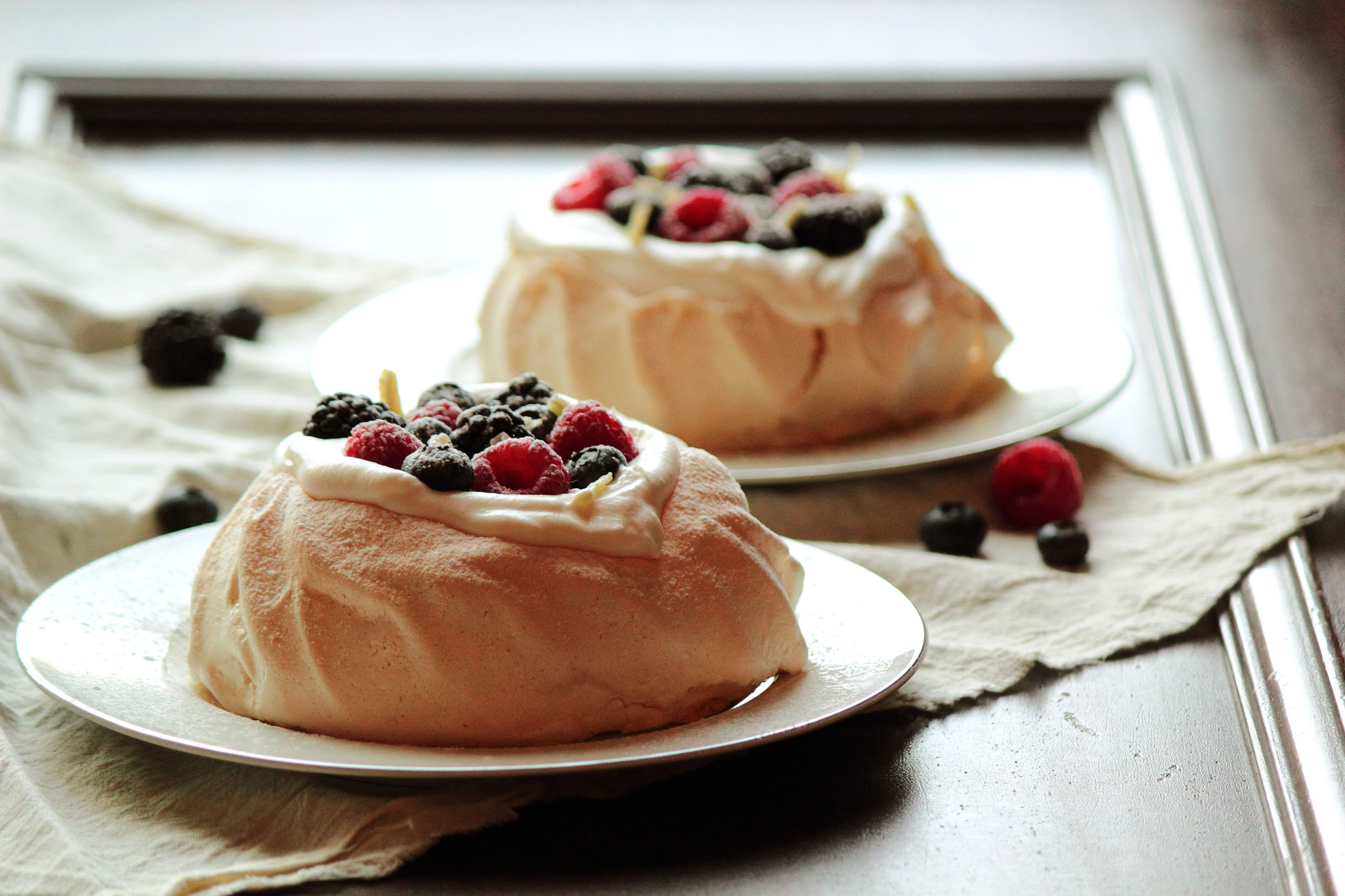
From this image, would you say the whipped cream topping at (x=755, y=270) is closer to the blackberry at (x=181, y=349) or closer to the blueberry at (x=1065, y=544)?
the blueberry at (x=1065, y=544)

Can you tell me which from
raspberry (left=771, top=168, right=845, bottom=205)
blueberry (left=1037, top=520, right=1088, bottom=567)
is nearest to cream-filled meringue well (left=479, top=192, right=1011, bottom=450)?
raspberry (left=771, top=168, right=845, bottom=205)

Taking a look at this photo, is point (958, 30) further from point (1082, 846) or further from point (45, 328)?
point (1082, 846)

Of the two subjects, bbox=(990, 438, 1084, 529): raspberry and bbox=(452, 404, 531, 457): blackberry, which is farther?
bbox=(990, 438, 1084, 529): raspberry

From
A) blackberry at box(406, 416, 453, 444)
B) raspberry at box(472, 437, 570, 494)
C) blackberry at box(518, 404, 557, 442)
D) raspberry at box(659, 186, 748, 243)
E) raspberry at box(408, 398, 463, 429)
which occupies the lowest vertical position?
raspberry at box(472, 437, 570, 494)

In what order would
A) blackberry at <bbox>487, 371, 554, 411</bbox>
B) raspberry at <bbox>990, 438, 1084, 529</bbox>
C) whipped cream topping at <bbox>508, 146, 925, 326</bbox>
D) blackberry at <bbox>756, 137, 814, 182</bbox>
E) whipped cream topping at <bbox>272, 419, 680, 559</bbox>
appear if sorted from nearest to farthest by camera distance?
whipped cream topping at <bbox>272, 419, 680, 559</bbox>, blackberry at <bbox>487, 371, 554, 411</bbox>, raspberry at <bbox>990, 438, 1084, 529</bbox>, whipped cream topping at <bbox>508, 146, 925, 326</bbox>, blackberry at <bbox>756, 137, 814, 182</bbox>

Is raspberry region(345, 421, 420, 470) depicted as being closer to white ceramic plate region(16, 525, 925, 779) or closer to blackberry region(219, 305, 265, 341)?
white ceramic plate region(16, 525, 925, 779)

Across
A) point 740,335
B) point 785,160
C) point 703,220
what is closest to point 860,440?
point 740,335

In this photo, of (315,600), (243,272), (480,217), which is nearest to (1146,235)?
(480,217)

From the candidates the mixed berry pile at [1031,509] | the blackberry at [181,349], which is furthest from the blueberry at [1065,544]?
the blackberry at [181,349]
